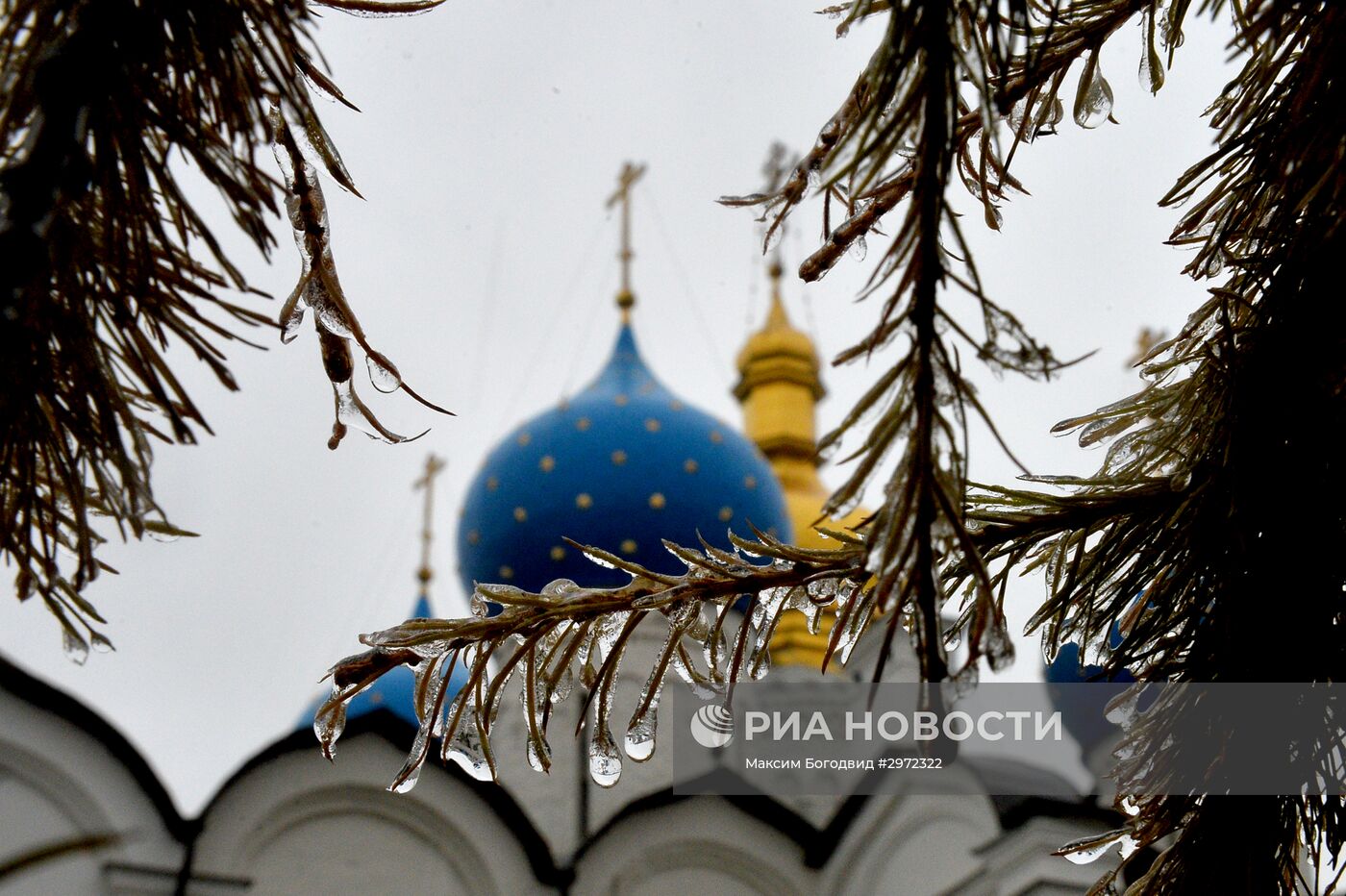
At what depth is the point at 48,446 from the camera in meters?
1.55

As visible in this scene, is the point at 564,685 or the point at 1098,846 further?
the point at 1098,846

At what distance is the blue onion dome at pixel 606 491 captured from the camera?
1013cm

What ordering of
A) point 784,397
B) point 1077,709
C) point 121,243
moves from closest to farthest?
point 121,243, point 1077,709, point 784,397

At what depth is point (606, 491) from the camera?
10.3m

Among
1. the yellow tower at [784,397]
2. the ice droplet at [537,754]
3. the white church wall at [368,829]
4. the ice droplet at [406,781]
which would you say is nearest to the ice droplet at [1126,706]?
the ice droplet at [537,754]

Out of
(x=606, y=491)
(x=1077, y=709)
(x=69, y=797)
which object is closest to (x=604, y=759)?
(x=69, y=797)

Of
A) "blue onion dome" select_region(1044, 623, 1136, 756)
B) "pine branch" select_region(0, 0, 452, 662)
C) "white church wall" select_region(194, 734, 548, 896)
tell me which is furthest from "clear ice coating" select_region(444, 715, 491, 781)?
"blue onion dome" select_region(1044, 623, 1136, 756)

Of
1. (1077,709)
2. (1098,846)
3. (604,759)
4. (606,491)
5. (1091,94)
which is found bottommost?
(1098,846)

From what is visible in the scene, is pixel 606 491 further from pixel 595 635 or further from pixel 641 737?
pixel 595 635

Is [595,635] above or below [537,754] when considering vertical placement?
above

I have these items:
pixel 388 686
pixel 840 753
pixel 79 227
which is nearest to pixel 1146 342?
pixel 840 753

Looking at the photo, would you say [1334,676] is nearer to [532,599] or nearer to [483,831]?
[532,599]

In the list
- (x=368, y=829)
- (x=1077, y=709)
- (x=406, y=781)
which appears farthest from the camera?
(x=1077, y=709)

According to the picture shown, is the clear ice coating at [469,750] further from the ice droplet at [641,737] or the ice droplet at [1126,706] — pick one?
the ice droplet at [1126,706]
